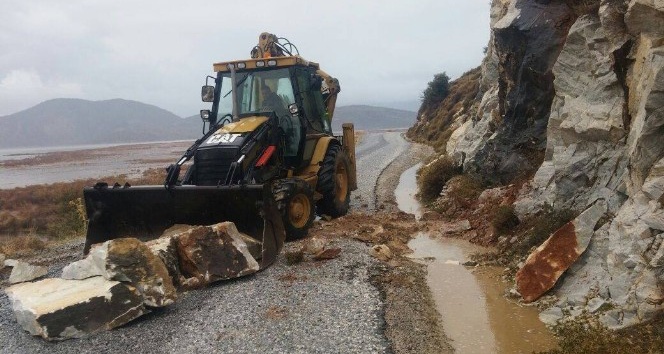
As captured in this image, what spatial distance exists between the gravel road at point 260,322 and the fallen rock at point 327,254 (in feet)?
1.57

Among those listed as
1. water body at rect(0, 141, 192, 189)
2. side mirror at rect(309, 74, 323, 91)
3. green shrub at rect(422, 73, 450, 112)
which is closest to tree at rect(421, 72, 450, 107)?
green shrub at rect(422, 73, 450, 112)

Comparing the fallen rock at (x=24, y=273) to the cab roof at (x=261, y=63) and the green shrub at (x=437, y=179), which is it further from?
the green shrub at (x=437, y=179)

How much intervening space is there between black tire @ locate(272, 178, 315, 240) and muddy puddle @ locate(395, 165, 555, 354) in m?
1.91

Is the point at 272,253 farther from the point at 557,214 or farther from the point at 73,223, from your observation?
the point at 73,223

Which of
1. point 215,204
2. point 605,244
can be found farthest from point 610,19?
point 215,204

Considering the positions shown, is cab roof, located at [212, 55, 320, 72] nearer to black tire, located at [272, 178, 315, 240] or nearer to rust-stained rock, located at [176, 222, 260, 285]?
black tire, located at [272, 178, 315, 240]

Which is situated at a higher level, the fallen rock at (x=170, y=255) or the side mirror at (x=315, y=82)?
the side mirror at (x=315, y=82)

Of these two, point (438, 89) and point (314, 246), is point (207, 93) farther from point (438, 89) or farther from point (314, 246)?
point (438, 89)

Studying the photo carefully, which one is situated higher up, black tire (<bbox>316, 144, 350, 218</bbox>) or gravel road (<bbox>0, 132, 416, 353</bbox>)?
black tire (<bbox>316, 144, 350, 218</bbox>)

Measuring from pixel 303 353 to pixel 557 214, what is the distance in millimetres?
4822

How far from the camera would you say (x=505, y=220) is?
8.88 m

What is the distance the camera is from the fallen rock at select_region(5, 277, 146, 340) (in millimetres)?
5078

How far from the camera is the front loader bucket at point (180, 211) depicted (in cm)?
723

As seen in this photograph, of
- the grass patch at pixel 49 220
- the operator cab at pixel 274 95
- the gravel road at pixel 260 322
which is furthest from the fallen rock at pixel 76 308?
the grass patch at pixel 49 220
